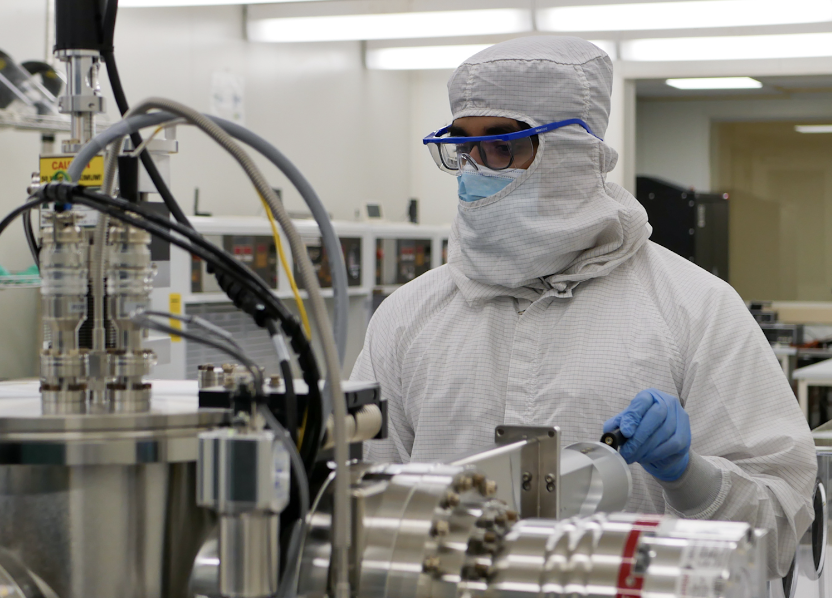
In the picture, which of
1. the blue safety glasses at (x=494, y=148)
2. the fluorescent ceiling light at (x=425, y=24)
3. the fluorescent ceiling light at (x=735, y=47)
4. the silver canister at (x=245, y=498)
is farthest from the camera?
the fluorescent ceiling light at (x=735, y=47)

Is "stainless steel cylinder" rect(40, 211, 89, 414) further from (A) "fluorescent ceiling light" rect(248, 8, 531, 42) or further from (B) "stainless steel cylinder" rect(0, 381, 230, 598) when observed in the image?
(A) "fluorescent ceiling light" rect(248, 8, 531, 42)

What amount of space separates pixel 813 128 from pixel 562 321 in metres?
7.70

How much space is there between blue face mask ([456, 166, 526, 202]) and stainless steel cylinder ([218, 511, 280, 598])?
938 millimetres

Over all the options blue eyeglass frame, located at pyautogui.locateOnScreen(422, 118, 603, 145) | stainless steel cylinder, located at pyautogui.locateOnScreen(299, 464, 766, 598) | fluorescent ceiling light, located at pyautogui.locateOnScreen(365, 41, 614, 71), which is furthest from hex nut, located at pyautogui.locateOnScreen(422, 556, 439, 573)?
fluorescent ceiling light, located at pyautogui.locateOnScreen(365, 41, 614, 71)

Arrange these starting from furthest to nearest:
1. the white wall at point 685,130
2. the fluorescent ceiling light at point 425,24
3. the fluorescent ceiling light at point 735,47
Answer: the white wall at point 685,130 → the fluorescent ceiling light at point 735,47 → the fluorescent ceiling light at point 425,24

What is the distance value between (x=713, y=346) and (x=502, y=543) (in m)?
0.73

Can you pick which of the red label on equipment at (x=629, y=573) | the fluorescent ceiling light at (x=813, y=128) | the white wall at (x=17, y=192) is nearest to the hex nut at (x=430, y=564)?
the red label on equipment at (x=629, y=573)

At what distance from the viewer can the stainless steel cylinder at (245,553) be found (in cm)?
49

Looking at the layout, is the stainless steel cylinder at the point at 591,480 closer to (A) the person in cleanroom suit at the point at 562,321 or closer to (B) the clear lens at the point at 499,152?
(A) the person in cleanroom suit at the point at 562,321

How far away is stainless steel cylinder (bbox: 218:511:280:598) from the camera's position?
486mm

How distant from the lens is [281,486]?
1.59 feet

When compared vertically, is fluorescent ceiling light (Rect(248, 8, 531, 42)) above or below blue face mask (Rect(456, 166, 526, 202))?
above

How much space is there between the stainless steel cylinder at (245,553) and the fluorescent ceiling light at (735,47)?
5.00 metres

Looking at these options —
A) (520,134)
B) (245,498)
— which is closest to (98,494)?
(245,498)
